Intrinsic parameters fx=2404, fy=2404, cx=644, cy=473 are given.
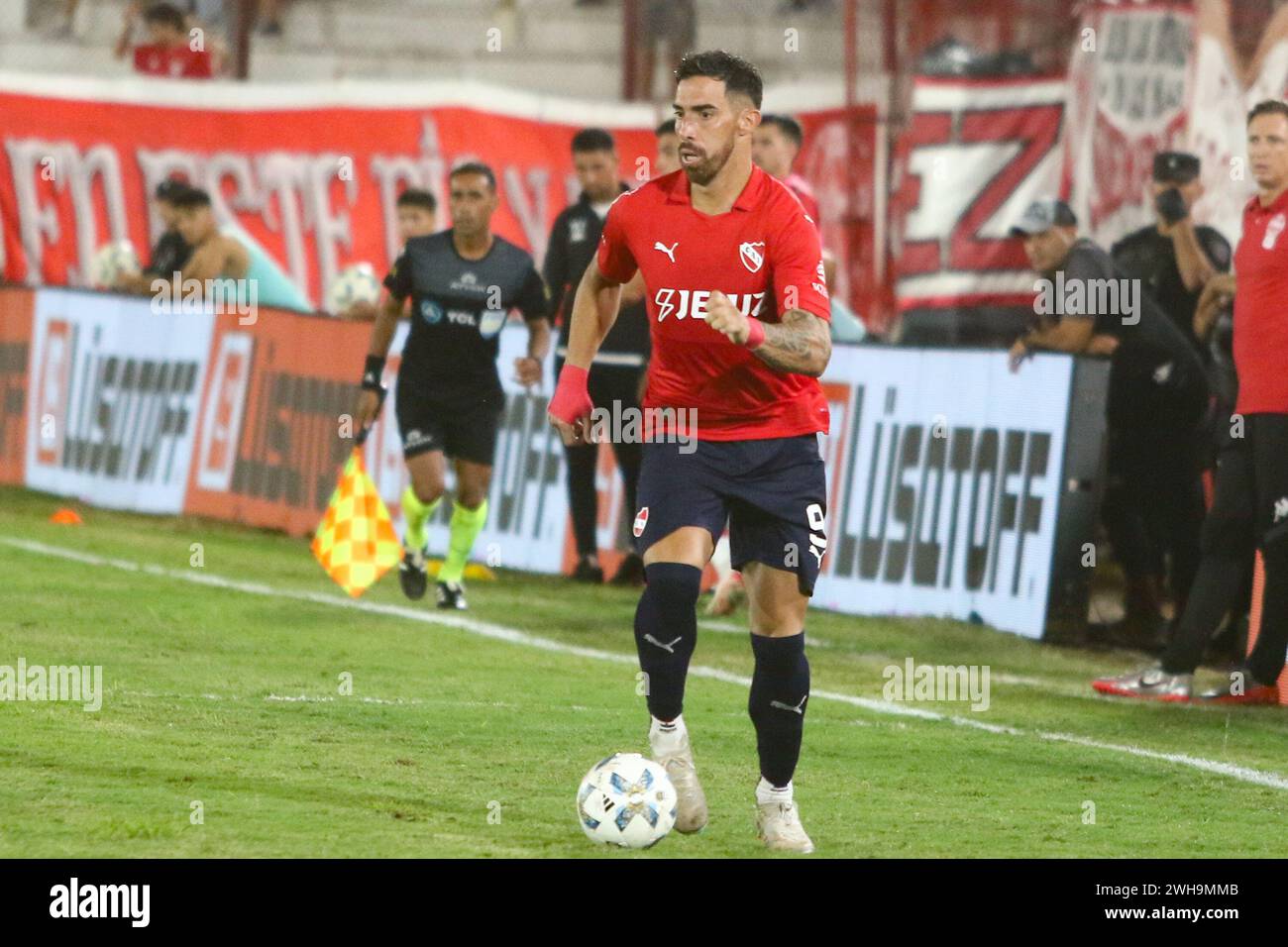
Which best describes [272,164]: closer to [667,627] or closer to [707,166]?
[707,166]

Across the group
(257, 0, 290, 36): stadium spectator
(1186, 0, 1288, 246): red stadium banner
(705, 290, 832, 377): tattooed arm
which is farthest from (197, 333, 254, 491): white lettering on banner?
(705, 290, 832, 377): tattooed arm

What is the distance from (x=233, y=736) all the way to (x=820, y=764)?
2186 mm

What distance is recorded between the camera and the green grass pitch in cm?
741

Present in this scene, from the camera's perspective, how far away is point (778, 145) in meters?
12.5

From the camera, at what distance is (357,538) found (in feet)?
42.7

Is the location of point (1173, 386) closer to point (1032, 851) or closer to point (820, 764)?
point (820, 764)

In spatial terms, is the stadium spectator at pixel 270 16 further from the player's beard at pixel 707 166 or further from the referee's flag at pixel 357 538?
the player's beard at pixel 707 166

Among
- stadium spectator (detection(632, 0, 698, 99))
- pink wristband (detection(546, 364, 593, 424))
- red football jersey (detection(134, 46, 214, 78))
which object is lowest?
pink wristband (detection(546, 364, 593, 424))

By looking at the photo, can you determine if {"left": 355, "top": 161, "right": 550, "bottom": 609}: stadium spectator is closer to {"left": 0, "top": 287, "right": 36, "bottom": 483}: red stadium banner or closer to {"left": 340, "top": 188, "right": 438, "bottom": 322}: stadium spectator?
{"left": 340, "top": 188, "right": 438, "bottom": 322}: stadium spectator

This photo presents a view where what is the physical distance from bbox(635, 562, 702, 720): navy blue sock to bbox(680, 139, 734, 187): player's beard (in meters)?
1.19

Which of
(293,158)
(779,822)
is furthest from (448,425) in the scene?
(293,158)

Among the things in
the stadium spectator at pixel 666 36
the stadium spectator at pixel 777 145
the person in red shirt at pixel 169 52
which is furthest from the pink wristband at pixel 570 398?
the person in red shirt at pixel 169 52
